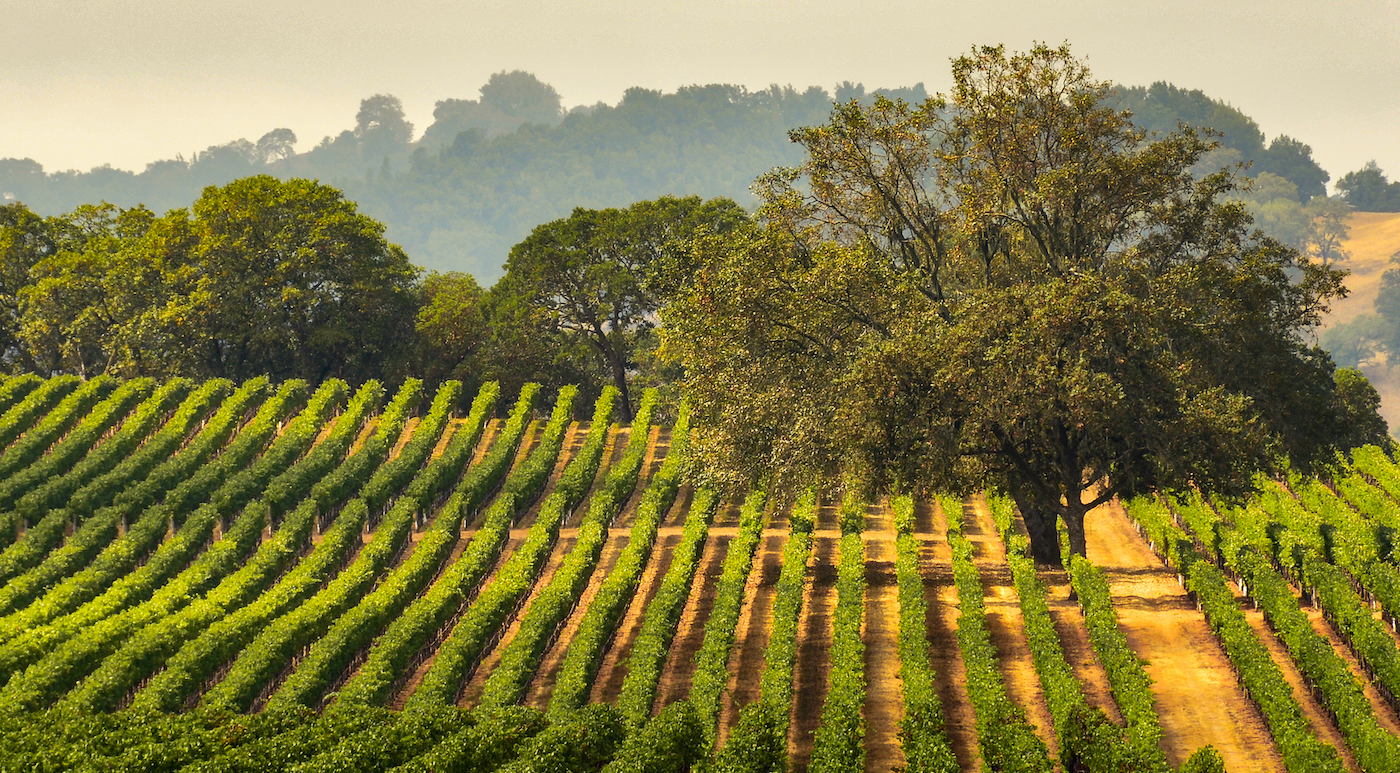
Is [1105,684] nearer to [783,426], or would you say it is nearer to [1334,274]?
[783,426]

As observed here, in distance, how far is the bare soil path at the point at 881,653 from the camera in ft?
85.2

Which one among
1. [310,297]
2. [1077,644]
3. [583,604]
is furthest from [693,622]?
[310,297]

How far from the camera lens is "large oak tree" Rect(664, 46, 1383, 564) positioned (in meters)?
33.0

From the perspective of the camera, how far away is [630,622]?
3578 cm

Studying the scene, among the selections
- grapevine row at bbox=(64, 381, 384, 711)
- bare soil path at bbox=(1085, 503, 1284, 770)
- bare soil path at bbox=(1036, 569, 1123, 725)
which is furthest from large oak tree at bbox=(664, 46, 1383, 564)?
grapevine row at bbox=(64, 381, 384, 711)

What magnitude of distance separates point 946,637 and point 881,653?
2340mm

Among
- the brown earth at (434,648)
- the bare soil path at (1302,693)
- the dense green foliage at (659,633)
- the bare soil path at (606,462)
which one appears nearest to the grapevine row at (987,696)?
the dense green foliage at (659,633)

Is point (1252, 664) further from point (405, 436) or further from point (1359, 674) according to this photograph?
point (405, 436)

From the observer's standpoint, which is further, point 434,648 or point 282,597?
point 282,597

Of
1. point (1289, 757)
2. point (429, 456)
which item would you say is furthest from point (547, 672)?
point (429, 456)

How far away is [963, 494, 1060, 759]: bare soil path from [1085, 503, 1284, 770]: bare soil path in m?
2.90

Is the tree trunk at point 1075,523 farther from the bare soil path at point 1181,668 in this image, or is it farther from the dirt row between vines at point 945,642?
the bare soil path at point 1181,668

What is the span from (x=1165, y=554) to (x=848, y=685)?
65.1ft

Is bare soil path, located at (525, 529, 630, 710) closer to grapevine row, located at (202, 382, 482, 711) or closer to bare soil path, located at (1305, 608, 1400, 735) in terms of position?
grapevine row, located at (202, 382, 482, 711)
